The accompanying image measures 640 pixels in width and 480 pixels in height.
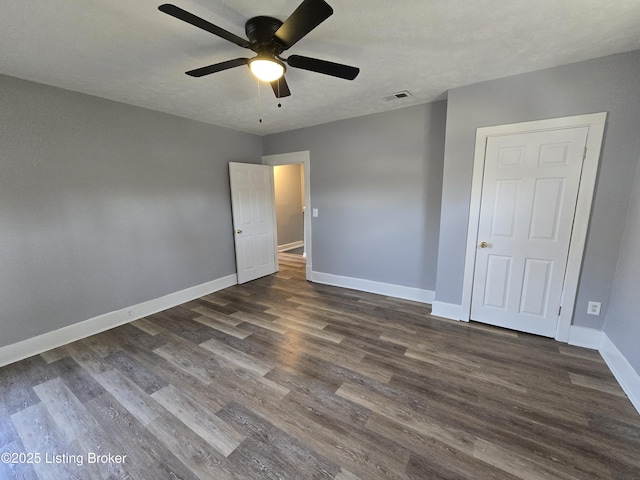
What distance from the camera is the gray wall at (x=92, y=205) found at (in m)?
2.29

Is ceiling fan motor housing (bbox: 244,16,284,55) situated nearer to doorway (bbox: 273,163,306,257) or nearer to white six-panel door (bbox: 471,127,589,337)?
white six-panel door (bbox: 471,127,589,337)

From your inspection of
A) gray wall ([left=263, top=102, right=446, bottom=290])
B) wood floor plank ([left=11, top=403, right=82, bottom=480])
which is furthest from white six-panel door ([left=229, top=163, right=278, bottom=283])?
wood floor plank ([left=11, top=403, right=82, bottom=480])

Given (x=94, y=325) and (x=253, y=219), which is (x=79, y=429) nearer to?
(x=94, y=325)

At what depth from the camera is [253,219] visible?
444 centimetres

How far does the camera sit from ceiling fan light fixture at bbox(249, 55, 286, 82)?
1597 millimetres

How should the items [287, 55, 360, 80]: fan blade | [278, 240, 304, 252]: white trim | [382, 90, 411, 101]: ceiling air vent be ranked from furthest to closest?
1. [278, 240, 304, 252]: white trim
2. [382, 90, 411, 101]: ceiling air vent
3. [287, 55, 360, 80]: fan blade

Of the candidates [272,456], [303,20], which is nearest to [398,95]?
[303,20]

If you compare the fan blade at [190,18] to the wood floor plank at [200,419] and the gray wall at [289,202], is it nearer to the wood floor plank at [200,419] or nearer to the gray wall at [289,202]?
the wood floor plank at [200,419]

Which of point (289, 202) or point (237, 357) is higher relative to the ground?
point (289, 202)

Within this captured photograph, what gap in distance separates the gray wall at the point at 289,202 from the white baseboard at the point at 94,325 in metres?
3.02

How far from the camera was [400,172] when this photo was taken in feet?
11.2

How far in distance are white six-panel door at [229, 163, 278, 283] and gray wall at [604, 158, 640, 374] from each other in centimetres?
436

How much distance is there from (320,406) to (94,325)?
2674 millimetres

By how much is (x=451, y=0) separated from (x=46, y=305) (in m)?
4.08
